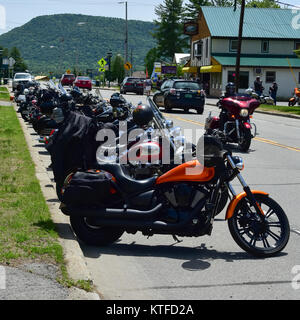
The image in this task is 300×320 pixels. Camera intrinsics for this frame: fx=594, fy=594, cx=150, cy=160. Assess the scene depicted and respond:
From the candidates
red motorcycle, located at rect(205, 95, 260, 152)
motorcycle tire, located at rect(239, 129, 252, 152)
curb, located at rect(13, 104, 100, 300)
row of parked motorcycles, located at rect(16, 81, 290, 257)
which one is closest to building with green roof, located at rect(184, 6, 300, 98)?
red motorcycle, located at rect(205, 95, 260, 152)

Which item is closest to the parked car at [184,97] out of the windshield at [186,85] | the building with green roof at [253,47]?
the windshield at [186,85]

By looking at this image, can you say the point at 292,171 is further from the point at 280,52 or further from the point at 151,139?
the point at 280,52

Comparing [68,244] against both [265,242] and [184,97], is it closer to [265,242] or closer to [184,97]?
[265,242]

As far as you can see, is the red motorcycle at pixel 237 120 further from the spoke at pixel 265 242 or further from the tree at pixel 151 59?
the tree at pixel 151 59

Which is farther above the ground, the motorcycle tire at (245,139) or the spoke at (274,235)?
the spoke at (274,235)

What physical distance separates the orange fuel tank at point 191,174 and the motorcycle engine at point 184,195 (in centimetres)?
9

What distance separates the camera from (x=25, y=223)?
6.70m

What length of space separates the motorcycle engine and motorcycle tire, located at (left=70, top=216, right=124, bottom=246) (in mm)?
745

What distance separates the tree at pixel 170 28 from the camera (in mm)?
116812

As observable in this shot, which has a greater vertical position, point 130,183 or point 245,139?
point 130,183

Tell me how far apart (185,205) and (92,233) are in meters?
1.10

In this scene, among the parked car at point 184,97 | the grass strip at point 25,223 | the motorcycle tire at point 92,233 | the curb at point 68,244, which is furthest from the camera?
the parked car at point 184,97

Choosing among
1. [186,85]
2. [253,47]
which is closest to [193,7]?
[253,47]

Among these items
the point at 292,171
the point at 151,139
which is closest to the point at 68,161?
the point at 151,139
